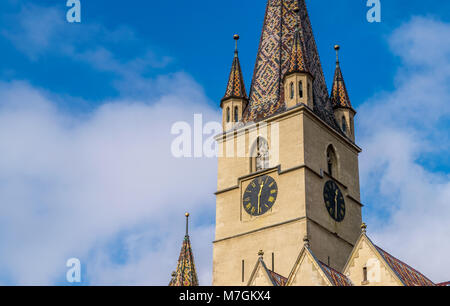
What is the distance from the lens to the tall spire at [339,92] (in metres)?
39.3

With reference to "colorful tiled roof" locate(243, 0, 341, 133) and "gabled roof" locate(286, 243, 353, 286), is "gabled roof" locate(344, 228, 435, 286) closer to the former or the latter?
"gabled roof" locate(286, 243, 353, 286)

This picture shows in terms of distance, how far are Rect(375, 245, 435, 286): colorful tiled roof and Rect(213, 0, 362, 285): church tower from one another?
450cm

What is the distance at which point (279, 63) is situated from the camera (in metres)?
38.5

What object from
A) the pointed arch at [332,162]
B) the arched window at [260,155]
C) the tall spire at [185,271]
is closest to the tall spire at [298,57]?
the arched window at [260,155]

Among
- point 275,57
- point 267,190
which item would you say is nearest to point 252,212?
point 267,190

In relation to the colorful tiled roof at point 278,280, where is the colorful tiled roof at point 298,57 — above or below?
above

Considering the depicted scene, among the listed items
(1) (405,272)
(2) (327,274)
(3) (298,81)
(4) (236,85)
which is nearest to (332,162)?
(3) (298,81)

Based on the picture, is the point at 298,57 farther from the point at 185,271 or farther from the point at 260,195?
the point at 185,271

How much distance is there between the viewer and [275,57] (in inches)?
1531

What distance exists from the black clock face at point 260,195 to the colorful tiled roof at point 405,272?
7.23 metres

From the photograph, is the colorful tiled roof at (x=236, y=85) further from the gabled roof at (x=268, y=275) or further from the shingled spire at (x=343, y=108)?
the gabled roof at (x=268, y=275)

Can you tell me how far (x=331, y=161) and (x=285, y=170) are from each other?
3197mm
